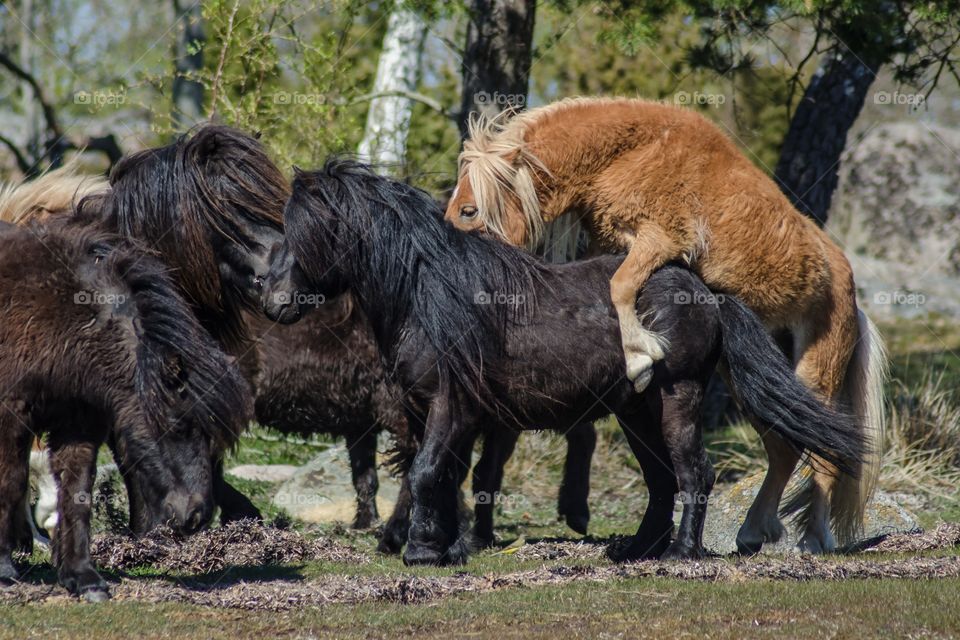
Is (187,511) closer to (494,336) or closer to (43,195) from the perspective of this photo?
(494,336)

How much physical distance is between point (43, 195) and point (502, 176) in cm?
320

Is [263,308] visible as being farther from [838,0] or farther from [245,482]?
[838,0]

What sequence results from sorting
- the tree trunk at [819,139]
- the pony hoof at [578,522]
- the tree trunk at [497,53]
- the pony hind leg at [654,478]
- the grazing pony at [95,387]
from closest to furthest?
the grazing pony at [95,387]
the pony hind leg at [654,478]
the pony hoof at [578,522]
the tree trunk at [497,53]
the tree trunk at [819,139]

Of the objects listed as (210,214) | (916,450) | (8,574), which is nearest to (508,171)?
(210,214)

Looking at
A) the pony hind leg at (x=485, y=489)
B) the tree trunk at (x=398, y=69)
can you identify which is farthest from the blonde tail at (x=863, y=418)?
the tree trunk at (x=398, y=69)

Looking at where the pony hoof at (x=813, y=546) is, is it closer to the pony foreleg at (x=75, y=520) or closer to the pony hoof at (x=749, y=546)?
the pony hoof at (x=749, y=546)

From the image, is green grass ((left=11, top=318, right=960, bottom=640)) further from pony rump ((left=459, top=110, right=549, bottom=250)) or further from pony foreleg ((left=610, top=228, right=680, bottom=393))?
pony rump ((left=459, top=110, right=549, bottom=250))

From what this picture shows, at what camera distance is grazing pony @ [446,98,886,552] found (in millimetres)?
7031

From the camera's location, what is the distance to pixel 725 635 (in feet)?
16.1

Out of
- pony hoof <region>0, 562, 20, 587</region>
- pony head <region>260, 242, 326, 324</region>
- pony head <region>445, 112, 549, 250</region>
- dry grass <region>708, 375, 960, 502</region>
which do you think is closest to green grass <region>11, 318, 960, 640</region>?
pony hoof <region>0, 562, 20, 587</region>

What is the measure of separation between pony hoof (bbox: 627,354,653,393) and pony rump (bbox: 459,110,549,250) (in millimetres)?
1005

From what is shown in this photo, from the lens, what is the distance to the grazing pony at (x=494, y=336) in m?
6.82

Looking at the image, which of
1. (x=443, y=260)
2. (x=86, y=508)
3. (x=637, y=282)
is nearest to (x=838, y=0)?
(x=637, y=282)

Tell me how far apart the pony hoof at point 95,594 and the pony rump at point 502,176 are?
299 cm
